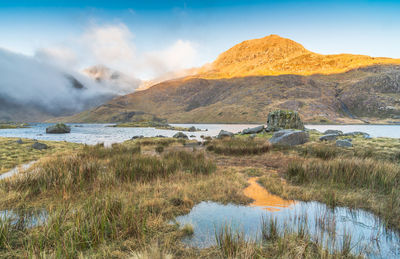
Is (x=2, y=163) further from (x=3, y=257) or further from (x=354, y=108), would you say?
(x=354, y=108)

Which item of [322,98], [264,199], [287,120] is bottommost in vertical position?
[264,199]

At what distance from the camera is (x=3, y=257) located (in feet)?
8.87

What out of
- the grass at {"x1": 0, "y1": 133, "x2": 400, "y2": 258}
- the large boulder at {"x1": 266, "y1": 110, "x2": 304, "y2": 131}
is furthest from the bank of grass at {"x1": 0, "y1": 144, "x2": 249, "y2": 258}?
the large boulder at {"x1": 266, "y1": 110, "x2": 304, "y2": 131}

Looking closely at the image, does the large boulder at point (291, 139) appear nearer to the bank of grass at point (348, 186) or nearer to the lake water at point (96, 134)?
the bank of grass at point (348, 186)

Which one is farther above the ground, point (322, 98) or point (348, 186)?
point (322, 98)

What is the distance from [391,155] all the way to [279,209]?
402 inches

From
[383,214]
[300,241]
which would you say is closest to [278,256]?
[300,241]

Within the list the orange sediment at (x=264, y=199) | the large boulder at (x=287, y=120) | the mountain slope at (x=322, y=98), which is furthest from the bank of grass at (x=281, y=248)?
the mountain slope at (x=322, y=98)

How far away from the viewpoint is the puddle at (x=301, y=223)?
10.5 ft

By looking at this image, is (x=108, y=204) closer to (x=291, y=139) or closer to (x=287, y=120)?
(x=291, y=139)

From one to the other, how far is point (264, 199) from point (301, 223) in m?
2.23

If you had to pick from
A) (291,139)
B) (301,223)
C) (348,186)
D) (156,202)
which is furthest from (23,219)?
(291,139)

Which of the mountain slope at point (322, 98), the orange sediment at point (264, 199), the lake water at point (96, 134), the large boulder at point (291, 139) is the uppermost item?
the mountain slope at point (322, 98)

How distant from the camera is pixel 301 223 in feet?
11.0
